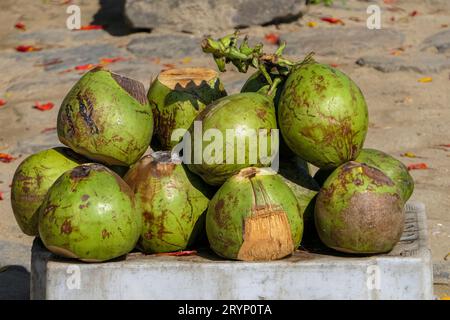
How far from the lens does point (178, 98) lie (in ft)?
12.0

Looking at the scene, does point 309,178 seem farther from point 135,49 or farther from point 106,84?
point 135,49

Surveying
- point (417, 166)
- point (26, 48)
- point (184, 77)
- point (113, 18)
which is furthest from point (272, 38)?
point (184, 77)

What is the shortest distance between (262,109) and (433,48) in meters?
4.68

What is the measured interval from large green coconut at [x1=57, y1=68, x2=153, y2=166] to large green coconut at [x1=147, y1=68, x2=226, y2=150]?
0.46 ft

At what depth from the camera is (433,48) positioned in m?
7.66

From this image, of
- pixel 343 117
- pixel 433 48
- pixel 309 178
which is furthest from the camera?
pixel 433 48

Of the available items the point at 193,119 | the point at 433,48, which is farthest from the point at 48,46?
the point at 193,119

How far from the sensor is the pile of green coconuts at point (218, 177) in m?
3.15

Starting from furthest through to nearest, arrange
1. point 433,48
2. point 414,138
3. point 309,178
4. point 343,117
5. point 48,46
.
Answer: point 48,46, point 433,48, point 414,138, point 309,178, point 343,117

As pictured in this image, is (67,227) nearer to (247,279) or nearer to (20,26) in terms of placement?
(247,279)

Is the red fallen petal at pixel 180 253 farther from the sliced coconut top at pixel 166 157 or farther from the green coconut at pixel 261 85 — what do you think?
the green coconut at pixel 261 85

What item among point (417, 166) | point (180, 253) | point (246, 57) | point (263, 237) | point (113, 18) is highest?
point (246, 57)

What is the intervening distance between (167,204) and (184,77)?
26.0 inches

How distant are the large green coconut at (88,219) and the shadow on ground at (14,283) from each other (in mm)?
1256
